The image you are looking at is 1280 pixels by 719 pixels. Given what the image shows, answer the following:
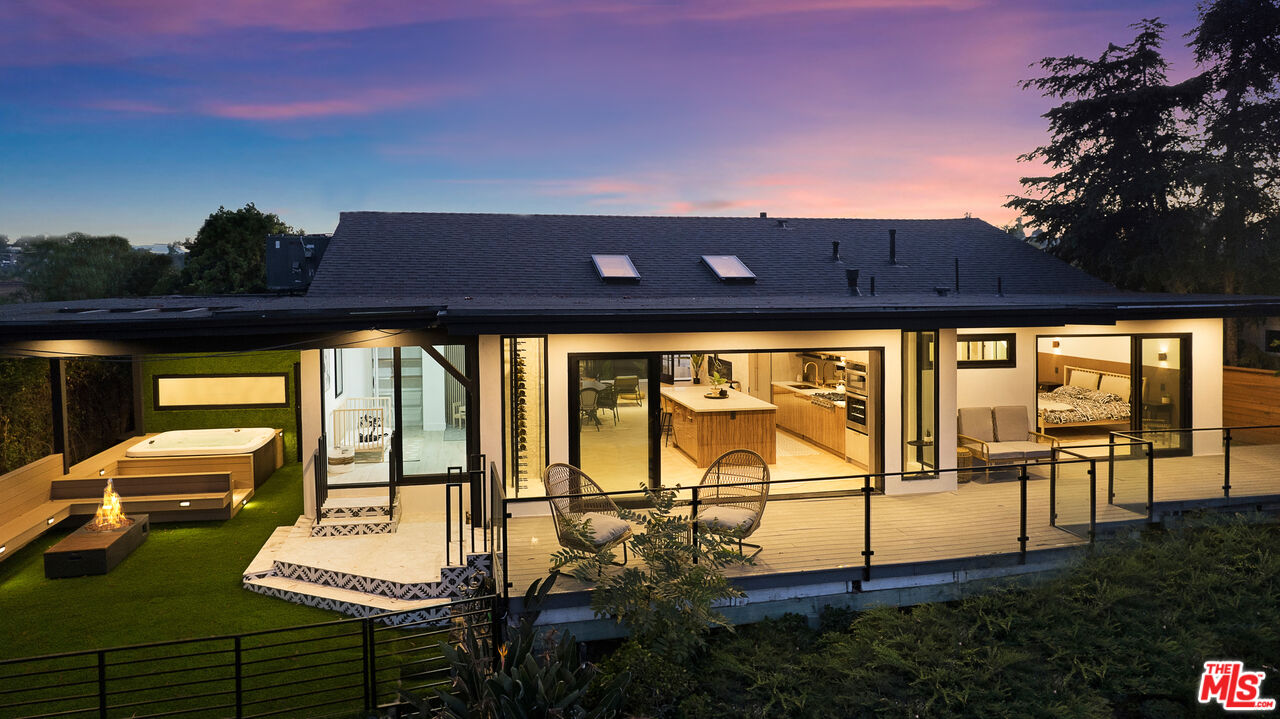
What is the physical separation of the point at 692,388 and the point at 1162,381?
7404mm

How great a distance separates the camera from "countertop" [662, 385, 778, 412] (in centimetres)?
1093

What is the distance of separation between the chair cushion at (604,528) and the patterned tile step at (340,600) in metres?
1.69

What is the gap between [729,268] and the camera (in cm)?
1288

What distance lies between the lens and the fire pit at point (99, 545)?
884cm

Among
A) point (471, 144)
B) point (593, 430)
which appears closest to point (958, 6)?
point (593, 430)

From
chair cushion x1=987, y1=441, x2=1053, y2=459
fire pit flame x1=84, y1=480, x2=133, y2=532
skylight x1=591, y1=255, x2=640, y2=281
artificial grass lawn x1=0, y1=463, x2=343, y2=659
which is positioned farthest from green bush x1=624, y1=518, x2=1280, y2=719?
fire pit flame x1=84, y1=480, x2=133, y2=532

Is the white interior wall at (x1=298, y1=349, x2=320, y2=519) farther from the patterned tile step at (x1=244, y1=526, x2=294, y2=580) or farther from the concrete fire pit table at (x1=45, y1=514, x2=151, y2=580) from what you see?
the concrete fire pit table at (x1=45, y1=514, x2=151, y2=580)

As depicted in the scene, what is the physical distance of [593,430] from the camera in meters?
9.47

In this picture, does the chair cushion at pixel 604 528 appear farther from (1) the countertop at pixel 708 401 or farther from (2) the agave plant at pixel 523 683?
(1) the countertop at pixel 708 401

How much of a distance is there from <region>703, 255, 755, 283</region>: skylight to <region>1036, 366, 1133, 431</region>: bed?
5073 millimetres

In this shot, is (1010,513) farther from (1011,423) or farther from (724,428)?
(1011,423)

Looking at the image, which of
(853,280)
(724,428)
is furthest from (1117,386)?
(724,428)

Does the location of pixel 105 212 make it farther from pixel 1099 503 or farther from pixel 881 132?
pixel 1099 503

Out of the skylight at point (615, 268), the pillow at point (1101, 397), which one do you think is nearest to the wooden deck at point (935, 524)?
the pillow at point (1101, 397)
